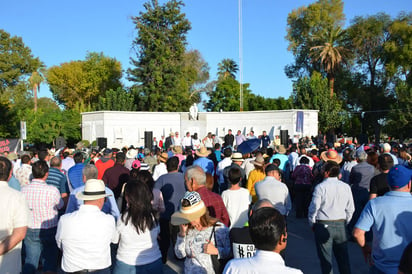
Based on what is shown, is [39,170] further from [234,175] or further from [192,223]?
[192,223]

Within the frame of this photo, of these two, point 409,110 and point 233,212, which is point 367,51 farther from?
point 233,212

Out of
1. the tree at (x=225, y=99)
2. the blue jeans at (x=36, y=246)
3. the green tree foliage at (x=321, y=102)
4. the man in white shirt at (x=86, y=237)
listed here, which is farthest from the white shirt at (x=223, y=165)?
the tree at (x=225, y=99)

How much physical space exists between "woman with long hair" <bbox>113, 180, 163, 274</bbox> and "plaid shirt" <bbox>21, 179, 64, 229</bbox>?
5.97 feet

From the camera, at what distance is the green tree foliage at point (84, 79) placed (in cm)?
5756

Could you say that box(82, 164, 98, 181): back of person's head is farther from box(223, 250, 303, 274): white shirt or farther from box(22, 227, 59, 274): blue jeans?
box(223, 250, 303, 274): white shirt

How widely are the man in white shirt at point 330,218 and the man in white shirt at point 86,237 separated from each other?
2814 millimetres

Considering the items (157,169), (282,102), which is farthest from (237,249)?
(282,102)

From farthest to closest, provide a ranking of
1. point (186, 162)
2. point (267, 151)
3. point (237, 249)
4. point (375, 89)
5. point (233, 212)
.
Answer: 1. point (375, 89)
2. point (267, 151)
3. point (186, 162)
4. point (233, 212)
5. point (237, 249)

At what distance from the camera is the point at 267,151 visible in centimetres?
→ 1276

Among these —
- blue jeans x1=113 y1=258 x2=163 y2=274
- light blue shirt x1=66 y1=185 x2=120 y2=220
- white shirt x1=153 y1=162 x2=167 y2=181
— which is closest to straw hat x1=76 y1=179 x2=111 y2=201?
blue jeans x1=113 y1=258 x2=163 y2=274

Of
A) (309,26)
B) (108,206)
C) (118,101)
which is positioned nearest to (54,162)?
(108,206)

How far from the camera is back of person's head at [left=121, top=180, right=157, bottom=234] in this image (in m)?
4.11

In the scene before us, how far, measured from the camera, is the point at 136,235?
411 cm

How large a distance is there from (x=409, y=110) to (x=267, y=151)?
1147 inches
